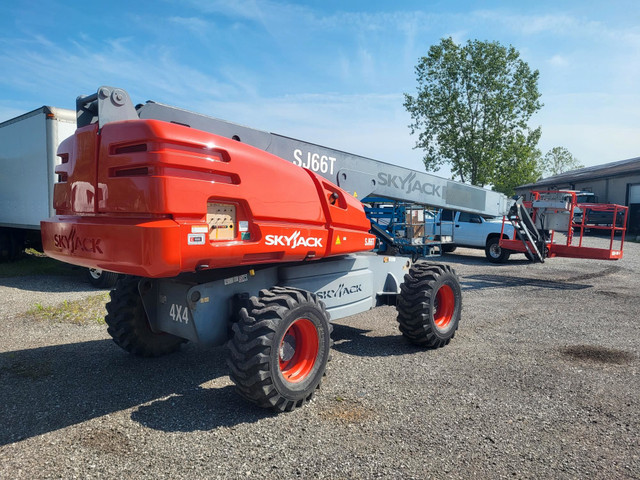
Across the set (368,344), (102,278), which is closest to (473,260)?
(368,344)

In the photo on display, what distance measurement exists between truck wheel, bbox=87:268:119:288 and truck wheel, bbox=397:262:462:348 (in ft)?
19.8

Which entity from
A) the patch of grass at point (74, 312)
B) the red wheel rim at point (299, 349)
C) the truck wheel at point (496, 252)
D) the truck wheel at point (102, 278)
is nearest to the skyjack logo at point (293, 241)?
the red wheel rim at point (299, 349)

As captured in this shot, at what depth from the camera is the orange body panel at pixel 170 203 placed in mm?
3287

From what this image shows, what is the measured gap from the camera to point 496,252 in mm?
15031

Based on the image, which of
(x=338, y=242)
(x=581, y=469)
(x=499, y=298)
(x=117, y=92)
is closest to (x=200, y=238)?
(x=117, y=92)

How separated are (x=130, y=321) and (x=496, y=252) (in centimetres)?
1263

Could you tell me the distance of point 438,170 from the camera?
35938mm

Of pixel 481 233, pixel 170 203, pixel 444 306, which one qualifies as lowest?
pixel 444 306

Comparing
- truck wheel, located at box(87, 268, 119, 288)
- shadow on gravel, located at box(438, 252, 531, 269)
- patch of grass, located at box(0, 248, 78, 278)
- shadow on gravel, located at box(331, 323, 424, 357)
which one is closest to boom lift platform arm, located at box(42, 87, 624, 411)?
shadow on gravel, located at box(331, 323, 424, 357)

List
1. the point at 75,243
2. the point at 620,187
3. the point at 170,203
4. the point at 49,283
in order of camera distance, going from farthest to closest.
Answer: the point at 620,187, the point at 49,283, the point at 75,243, the point at 170,203

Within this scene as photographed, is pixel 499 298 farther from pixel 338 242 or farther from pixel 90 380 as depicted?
pixel 90 380

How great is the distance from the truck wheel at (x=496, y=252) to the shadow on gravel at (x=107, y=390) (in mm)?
11490

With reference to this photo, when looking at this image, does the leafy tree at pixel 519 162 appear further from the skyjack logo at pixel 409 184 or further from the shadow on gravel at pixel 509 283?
the skyjack logo at pixel 409 184

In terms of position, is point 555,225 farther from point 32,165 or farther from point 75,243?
point 32,165
